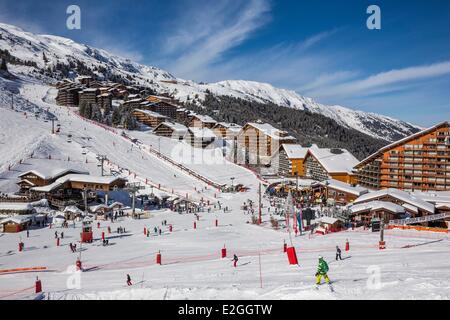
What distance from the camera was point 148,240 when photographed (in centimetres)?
2811

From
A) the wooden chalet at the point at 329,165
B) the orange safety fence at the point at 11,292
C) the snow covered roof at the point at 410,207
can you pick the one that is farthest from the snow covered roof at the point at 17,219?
the wooden chalet at the point at 329,165

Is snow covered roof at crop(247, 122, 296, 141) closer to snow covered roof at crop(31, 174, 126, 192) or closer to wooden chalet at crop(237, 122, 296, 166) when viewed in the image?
wooden chalet at crop(237, 122, 296, 166)

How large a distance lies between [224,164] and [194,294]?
2300 inches

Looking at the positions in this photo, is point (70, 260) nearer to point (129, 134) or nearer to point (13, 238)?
point (13, 238)

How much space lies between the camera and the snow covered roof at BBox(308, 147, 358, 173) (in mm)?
61125

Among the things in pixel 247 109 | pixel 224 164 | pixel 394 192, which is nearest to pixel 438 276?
pixel 394 192

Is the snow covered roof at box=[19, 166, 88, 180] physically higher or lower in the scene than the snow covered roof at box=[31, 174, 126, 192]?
higher

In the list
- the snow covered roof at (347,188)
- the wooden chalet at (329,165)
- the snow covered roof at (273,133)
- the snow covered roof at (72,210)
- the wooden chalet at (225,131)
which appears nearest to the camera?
the snow covered roof at (72,210)

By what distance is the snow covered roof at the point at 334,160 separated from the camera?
61125 millimetres

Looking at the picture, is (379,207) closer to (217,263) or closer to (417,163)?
(217,263)

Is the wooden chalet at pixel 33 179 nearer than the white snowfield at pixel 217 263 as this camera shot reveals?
No

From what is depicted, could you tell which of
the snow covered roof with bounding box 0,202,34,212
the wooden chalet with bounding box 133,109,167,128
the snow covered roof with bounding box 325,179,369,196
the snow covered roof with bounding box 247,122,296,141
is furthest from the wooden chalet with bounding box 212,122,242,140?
the snow covered roof with bounding box 0,202,34,212

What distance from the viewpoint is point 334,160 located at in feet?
208

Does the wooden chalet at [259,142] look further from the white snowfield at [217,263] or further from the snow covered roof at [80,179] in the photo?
the snow covered roof at [80,179]
